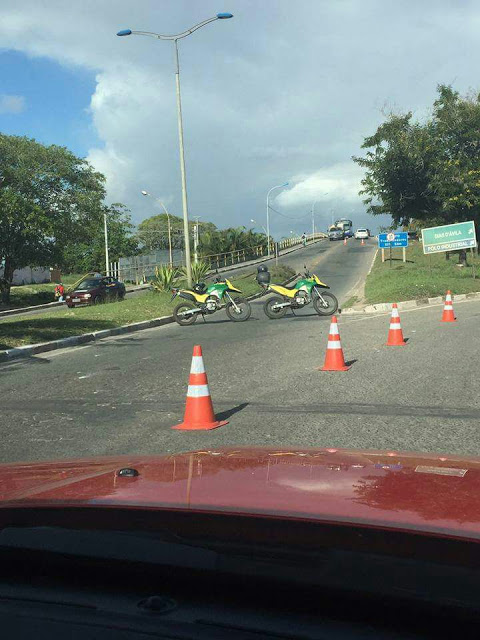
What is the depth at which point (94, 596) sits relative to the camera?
4.93ft

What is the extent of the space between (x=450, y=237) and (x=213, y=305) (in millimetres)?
15804

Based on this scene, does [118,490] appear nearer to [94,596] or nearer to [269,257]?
[94,596]

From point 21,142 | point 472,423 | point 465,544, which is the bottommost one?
point 472,423

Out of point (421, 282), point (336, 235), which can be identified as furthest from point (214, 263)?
point (336, 235)

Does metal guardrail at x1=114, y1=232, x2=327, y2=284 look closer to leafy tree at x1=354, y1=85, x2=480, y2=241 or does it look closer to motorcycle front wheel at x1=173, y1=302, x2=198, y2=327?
leafy tree at x1=354, y1=85, x2=480, y2=241

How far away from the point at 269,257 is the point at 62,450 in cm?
5923

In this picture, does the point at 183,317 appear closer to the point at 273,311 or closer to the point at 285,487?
the point at 273,311

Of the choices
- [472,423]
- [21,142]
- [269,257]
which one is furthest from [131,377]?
[269,257]

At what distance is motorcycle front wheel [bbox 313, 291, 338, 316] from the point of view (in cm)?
1842

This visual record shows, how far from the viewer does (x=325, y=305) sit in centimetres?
1847

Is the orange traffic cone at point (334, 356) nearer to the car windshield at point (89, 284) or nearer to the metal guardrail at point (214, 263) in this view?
the car windshield at point (89, 284)

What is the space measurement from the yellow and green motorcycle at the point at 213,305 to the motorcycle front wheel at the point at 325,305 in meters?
1.90

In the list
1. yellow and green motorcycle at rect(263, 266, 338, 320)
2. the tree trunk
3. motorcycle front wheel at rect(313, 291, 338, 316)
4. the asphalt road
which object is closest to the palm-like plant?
yellow and green motorcycle at rect(263, 266, 338, 320)

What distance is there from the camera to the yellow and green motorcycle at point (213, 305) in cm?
1809
